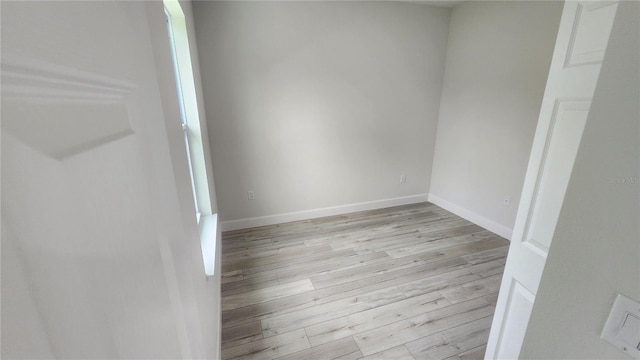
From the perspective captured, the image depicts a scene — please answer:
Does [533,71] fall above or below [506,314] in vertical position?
above

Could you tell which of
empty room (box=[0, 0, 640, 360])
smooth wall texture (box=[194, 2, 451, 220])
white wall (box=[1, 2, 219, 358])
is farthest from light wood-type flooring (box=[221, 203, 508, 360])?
white wall (box=[1, 2, 219, 358])

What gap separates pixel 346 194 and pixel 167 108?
9.25 ft

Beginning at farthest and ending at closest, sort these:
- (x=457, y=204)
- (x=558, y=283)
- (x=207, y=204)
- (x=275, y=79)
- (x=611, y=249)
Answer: (x=457, y=204), (x=275, y=79), (x=207, y=204), (x=558, y=283), (x=611, y=249)

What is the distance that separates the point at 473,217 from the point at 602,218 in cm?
303

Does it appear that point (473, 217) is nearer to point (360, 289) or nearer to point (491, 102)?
point (491, 102)

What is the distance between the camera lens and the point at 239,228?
3129mm

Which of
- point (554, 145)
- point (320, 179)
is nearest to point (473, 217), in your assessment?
point (320, 179)

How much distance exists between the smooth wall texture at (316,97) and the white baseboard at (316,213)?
64 millimetres

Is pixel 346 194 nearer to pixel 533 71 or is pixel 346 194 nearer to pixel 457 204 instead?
pixel 457 204

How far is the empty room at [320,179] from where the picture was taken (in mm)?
248

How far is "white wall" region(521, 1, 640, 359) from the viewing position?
1.65 feet

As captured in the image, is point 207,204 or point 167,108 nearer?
point 167,108

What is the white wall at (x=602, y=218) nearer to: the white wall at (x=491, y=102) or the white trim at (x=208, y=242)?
the white trim at (x=208, y=242)

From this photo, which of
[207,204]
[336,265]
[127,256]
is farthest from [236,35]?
[127,256]
